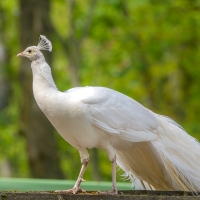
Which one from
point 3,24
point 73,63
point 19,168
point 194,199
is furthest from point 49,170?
point 19,168

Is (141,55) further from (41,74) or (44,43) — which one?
(41,74)

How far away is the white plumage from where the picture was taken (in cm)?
584

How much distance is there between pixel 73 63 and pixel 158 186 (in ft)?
26.1

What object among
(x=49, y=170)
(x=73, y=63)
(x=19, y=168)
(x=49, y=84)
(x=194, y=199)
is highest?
(x=49, y=84)

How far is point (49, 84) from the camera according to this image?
594 centimetres

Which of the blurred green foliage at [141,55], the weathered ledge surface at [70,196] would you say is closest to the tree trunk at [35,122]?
the blurred green foliage at [141,55]

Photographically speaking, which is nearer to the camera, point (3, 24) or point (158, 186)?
point (158, 186)

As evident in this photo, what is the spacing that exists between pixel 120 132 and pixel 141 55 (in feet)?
43.2

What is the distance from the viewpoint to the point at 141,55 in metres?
19.2

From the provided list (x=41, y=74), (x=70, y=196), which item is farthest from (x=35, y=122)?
(x=70, y=196)

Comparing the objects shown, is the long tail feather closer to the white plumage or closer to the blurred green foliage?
the white plumage

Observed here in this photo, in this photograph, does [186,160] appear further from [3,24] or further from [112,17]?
[3,24]

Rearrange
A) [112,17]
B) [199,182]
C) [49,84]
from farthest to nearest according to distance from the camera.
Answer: [112,17] → [199,182] → [49,84]

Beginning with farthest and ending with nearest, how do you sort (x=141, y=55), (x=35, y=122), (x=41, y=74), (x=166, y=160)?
(x=141, y=55) → (x=35, y=122) → (x=166, y=160) → (x=41, y=74)
